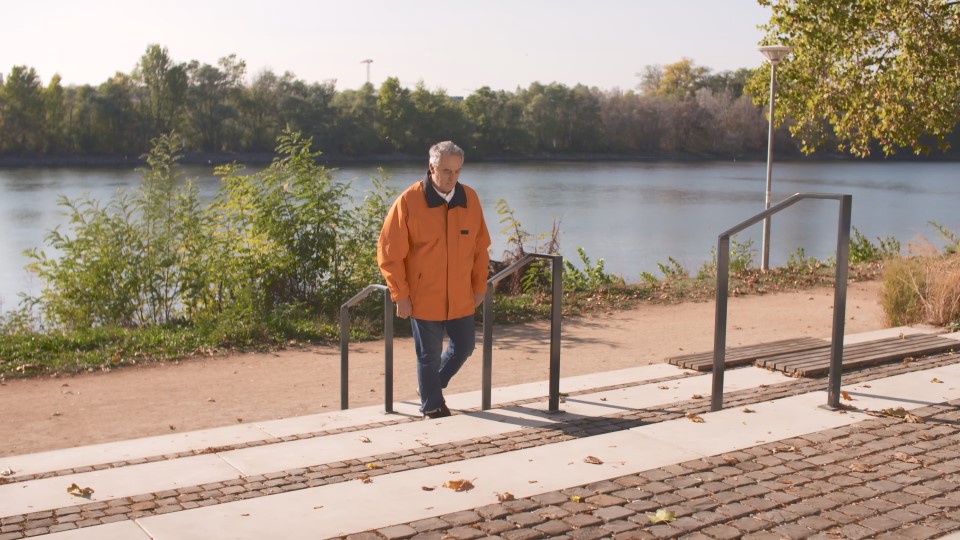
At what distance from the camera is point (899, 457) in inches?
196

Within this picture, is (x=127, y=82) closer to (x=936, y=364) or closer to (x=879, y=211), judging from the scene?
(x=879, y=211)

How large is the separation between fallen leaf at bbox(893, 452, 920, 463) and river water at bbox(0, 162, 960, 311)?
8860 millimetres

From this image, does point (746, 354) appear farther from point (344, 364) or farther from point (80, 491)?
point (80, 491)

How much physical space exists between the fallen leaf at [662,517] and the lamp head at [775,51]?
1351 centimetres

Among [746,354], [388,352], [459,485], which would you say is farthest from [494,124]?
[459,485]

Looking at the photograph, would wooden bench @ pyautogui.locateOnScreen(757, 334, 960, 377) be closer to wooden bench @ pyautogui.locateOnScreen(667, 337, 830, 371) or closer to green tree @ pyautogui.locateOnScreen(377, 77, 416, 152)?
wooden bench @ pyautogui.locateOnScreen(667, 337, 830, 371)

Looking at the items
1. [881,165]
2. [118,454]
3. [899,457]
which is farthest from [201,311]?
[881,165]

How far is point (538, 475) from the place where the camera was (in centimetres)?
468

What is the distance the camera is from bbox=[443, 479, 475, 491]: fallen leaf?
14.7 feet

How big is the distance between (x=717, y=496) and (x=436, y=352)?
2140mm

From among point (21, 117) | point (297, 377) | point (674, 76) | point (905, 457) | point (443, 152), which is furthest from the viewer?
point (674, 76)

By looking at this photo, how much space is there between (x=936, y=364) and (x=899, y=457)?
2.78 metres

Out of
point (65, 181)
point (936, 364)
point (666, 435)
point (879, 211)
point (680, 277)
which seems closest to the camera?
point (666, 435)

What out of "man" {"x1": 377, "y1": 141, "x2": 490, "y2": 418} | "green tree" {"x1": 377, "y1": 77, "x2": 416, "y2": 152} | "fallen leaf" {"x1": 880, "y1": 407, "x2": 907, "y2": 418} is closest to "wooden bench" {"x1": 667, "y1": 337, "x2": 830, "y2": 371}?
"fallen leaf" {"x1": 880, "y1": 407, "x2": 907, "y2": 418}
